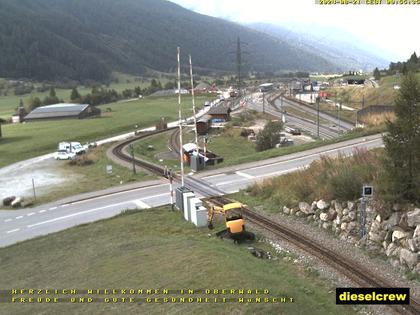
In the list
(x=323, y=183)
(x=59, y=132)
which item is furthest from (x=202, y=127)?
(x=323, y=183)

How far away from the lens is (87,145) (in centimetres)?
7694

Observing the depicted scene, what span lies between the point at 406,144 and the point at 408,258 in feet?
16.8

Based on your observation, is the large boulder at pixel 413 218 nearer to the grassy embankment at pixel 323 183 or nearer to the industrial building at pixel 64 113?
the grassy embankment at pixel 323 183

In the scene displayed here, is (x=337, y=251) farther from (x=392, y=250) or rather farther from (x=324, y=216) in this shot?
(x=324, y=216)

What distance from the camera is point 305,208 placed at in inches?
970

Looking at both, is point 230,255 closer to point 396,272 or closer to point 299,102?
point 396,272

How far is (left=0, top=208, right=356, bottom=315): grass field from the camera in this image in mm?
14953

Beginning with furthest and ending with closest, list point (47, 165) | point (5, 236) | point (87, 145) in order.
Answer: point (87, 145), point (47, 165), point (5, 236)

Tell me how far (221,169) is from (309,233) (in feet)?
→ 70.4

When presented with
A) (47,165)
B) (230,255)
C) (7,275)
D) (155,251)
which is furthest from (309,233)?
(47,165)

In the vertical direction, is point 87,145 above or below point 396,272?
below

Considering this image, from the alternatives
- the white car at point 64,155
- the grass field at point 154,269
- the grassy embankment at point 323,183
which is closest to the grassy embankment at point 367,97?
the white car at point 64,155

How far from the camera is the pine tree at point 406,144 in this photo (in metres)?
19.2

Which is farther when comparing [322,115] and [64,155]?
[322,115]
